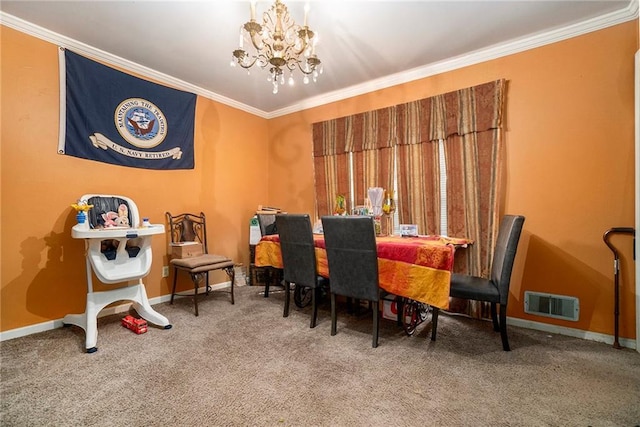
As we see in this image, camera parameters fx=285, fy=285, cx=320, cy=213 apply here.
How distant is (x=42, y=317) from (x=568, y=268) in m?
4.46

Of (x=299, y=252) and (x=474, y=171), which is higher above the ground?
(x=474, y=171)

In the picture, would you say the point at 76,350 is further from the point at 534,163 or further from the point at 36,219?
the point at 534,163

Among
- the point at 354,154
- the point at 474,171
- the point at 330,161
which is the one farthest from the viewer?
the point at 330,161

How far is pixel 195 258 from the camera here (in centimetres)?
300

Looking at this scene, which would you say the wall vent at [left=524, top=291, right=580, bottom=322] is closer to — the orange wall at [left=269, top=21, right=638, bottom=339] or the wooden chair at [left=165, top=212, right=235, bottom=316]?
the orange wall at [left=269, top=21, right=638, bottom=339]

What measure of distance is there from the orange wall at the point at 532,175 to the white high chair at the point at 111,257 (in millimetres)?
333

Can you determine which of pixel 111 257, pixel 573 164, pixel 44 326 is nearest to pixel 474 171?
pixel 573 164

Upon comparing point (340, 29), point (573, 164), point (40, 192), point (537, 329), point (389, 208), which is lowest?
point (537, 329)

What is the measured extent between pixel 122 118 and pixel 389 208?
114 inches

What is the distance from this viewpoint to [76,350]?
2076 mm

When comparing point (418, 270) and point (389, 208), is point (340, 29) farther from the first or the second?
point (418, 270)

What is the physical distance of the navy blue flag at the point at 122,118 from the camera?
8.50ft

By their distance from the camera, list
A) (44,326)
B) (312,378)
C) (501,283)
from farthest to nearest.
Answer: (44,326), (501,283), (312,378)

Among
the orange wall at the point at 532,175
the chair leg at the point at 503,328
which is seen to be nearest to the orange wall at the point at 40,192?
the orange wall at the point at 532,175
